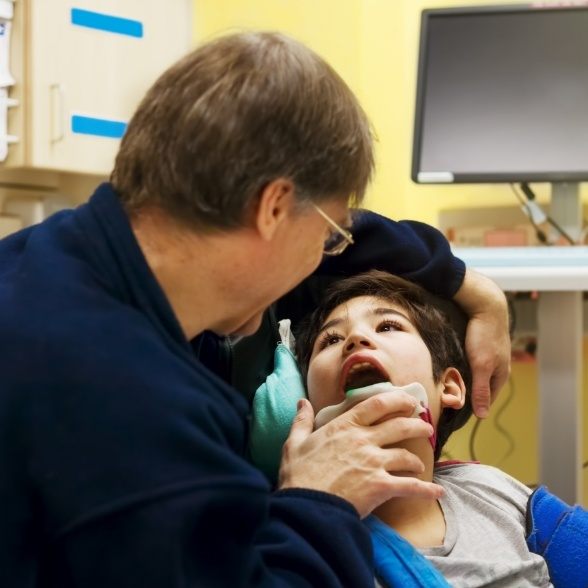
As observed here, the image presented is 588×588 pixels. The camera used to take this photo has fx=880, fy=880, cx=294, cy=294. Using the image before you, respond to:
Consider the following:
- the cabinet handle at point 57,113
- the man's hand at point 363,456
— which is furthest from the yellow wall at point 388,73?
the man's hand at point 363,456

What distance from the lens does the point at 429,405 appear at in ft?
3.83

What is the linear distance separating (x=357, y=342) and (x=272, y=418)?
0.15m

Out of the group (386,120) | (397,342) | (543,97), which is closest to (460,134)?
(543,97)

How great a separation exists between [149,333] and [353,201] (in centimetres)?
28

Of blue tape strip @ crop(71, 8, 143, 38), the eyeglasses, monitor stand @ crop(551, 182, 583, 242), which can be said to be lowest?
monitor stand @ crop(551, 182, 583, 242)

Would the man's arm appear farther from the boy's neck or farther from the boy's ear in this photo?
the boy's neck

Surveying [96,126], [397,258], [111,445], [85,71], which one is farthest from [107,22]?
[111,445]

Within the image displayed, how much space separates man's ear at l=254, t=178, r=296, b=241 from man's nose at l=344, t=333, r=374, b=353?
13.8 inches

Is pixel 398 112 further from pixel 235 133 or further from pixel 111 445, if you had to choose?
pixel 111 445

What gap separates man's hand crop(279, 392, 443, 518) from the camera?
35.7 inches

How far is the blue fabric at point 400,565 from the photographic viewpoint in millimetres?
974

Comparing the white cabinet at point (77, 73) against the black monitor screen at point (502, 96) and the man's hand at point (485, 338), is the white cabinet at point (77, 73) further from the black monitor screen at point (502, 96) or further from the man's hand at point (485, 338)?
the man's hand at point (485, 338)

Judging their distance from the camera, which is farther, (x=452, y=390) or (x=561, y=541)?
(x=452, y=390)

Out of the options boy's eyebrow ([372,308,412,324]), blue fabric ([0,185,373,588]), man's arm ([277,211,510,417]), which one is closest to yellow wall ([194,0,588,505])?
man's arm ([277,211,510,417])
